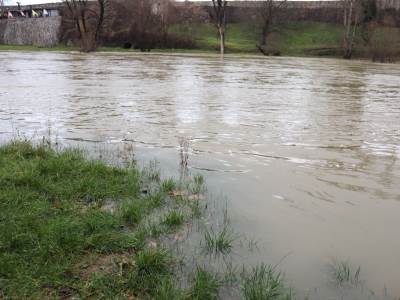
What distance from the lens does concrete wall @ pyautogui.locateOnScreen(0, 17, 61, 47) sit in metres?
58.7

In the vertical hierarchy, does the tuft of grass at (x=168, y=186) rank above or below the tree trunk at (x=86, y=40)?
below

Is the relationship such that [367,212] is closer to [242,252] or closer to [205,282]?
[242,252]

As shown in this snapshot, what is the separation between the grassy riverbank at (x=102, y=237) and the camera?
334cm

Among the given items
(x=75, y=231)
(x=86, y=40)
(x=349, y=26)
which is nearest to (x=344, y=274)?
(x=75, y=231)

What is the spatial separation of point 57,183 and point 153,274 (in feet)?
7.13

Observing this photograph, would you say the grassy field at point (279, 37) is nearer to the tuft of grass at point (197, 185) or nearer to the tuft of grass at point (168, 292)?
the tuft of grass at point (197, 185)

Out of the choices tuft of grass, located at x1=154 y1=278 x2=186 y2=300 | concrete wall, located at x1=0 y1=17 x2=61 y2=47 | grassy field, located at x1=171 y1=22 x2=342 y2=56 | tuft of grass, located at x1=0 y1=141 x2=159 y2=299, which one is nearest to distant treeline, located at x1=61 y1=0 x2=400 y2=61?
grassy field, located at x1=171 y1=22 x2=342 y2=56

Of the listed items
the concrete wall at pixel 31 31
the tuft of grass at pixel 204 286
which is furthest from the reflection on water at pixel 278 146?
the concrete wall at pixel 31 31

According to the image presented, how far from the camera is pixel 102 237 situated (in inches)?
157

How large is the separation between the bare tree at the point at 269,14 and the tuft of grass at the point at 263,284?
59006 mm

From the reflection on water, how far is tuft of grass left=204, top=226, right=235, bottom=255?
0.29 m

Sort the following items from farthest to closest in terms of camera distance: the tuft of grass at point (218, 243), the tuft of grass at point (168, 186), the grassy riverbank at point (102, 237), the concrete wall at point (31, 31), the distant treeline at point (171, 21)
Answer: the concrete wall at point (31, 31), the distant treeline at point (171, 21), the tuft of grass at point (168, 186), the tuft of grass at point (218, 243), the grassy riverbank at point (102, 237)

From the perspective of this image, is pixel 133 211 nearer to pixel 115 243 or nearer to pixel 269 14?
pixel 115 243

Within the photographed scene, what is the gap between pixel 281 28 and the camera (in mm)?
64312
